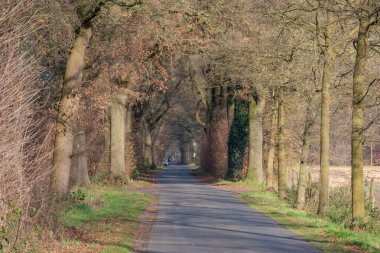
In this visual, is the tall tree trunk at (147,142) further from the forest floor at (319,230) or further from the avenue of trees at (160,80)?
the forest floor at (319,230)

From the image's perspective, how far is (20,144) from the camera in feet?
36.7

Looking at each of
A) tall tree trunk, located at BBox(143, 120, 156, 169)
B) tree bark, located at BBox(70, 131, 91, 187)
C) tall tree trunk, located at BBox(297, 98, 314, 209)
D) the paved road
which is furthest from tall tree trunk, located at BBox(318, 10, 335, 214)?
tall tree trunk, located at BBox(143, 120, 156, 169)

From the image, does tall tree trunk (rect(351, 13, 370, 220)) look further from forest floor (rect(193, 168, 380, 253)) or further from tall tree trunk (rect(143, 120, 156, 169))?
tall tree trunk (rect(143, 120, 156, 169))

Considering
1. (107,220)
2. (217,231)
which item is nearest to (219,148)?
(107,220)

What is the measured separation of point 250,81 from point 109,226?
57.9ft

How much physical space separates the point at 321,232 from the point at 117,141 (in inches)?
864

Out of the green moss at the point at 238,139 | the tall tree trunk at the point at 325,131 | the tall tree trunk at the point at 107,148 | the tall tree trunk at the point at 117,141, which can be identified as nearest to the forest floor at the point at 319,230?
the tall tree trunk at the point at 325,131

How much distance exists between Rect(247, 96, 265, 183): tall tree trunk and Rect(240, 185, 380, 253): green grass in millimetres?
13874

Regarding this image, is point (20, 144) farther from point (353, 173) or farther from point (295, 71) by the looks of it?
point (295, 71)

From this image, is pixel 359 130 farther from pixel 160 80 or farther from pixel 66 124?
pixel 160 80

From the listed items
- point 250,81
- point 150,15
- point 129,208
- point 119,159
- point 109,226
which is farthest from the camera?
point 119,159

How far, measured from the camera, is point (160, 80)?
30094 millimetres

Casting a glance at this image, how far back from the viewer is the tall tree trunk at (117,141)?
3803cm

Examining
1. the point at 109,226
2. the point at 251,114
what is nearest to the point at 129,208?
the point at 109,226
